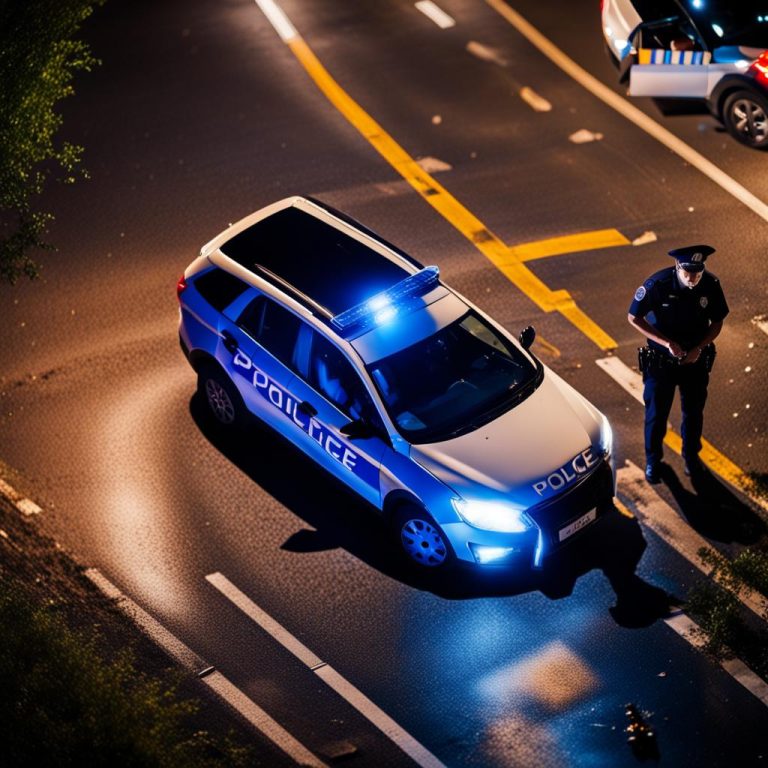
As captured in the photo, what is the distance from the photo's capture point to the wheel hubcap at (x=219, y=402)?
38.1ft

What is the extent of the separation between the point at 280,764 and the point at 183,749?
68 centimetres

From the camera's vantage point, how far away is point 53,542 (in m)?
10.9

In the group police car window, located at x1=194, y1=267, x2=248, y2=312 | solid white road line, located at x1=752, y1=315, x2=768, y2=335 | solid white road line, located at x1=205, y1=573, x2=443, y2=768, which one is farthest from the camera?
solid white road line, located at x1=752, y1=315, x2=768, y2=335

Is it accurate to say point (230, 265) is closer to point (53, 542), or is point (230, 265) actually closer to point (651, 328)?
point (53, 542)

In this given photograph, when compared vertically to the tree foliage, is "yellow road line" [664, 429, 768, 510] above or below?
below

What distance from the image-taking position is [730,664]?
9.60 m

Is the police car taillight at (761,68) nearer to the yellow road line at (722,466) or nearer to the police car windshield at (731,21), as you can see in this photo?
the police car windshield at (731,21)

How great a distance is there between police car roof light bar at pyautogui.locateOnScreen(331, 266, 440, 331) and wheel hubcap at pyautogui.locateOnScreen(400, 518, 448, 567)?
5.33ft

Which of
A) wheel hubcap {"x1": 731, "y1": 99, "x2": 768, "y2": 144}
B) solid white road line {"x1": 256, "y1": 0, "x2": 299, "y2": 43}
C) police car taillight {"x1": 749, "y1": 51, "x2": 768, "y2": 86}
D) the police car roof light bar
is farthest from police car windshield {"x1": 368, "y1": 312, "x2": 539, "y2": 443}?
solid white road line {"x1": 256, "y1": 0, "x2": 299, "y2": 43}

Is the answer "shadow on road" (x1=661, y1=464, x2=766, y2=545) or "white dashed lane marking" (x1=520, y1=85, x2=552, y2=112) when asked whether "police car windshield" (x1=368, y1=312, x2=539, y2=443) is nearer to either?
"shadow on road" (x1=661, y1=464, x2=766, y2=545)

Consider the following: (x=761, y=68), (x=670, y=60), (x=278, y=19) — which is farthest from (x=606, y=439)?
(x=278, y=19)

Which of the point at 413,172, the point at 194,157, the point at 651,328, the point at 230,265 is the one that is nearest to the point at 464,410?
the point at 651,328

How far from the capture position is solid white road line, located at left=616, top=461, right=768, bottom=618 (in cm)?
1012

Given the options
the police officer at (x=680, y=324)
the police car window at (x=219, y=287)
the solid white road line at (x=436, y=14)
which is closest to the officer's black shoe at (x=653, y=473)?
the police officer at (x=680, y=324)
